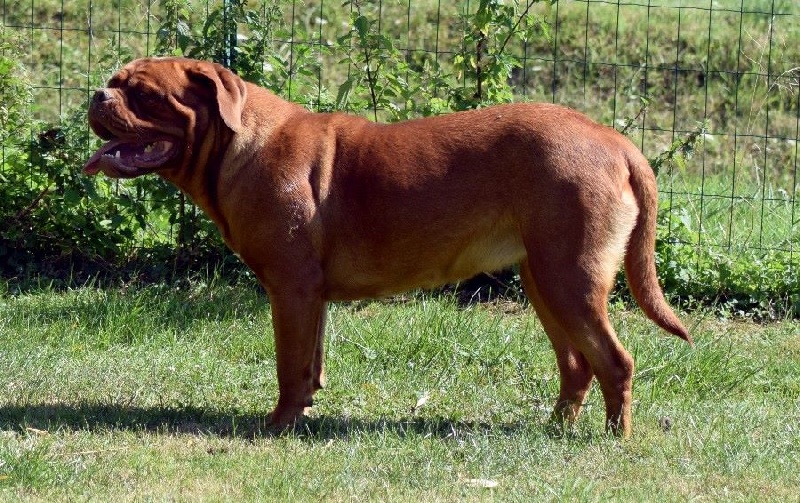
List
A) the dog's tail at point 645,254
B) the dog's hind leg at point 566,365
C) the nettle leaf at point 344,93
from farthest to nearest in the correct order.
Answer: the nettle leaf at point 344,93, the dog's hind leg at point 566,365, the dog's tail at point 645,254

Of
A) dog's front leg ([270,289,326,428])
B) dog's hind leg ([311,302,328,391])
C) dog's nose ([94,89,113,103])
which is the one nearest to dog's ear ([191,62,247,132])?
dog's nose ([94,89,113,103])

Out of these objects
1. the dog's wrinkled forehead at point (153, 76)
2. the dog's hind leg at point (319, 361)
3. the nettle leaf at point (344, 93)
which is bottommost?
A: the dog's hind leg at point (319, 361)

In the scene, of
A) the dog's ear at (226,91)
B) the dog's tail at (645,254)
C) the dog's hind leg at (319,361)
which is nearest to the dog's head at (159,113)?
the dog's ear at (226,91)

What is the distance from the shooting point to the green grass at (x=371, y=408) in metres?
4.88

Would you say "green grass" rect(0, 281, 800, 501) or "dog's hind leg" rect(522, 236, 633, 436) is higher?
"dog's hind leg" rect(522, 236, 633, 436)

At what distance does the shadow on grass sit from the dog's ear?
53.1 inches

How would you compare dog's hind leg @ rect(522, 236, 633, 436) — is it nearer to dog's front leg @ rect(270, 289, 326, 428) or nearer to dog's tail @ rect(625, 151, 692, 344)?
dog's tail @ rect(625, 151, 692, 344)

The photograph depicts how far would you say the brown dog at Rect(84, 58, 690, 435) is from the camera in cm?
532

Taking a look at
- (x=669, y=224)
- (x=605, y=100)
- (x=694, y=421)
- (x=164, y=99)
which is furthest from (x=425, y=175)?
(x=605, y=100)

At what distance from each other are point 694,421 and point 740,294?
2.42m

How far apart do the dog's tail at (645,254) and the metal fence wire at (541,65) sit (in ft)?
7.58

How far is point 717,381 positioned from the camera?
6.53 meters

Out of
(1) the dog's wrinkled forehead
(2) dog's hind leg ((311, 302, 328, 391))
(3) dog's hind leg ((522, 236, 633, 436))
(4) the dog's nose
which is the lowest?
(2) dog's hind leg ((311, 302, 328, 391))

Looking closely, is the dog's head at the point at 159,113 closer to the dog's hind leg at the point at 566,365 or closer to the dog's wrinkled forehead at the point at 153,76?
the dog's wrinkled forehead at the point at 153,76
